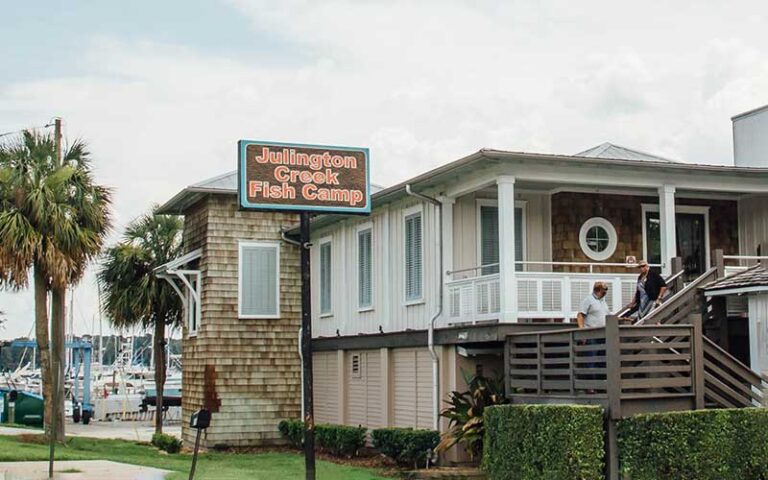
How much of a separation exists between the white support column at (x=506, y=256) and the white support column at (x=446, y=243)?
7.40 ft

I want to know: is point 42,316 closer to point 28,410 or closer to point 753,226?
point 28,410

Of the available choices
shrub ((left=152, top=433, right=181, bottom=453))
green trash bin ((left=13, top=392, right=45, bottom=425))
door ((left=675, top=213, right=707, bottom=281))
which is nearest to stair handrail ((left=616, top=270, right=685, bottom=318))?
door ((left=675, top=213, right=707, bottom=281))

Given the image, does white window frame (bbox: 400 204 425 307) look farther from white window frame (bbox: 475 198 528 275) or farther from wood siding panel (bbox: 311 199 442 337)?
white window frame (bbox: 475 198 528 275)

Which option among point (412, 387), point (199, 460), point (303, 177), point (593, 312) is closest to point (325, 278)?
point (199, 460)

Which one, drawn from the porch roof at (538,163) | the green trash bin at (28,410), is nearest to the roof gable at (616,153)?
the porch roof at (538,163)

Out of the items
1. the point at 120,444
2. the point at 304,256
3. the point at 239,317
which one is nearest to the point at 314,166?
the point at 304,256

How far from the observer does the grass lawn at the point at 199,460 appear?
69.6ft

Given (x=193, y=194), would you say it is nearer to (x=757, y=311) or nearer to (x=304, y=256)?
(x=304, y=256)

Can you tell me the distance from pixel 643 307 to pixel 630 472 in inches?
148

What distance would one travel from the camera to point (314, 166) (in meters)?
17.9

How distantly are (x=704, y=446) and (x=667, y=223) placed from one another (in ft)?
20.6

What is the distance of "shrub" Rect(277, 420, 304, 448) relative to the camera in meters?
27.3

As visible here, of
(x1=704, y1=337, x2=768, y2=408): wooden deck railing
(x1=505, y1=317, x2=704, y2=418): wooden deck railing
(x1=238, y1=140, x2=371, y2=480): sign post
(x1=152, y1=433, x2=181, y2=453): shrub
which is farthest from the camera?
(x1=152, y1=433, x2=181, y2=453): shrub

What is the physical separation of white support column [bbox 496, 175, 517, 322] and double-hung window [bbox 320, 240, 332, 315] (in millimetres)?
9150
